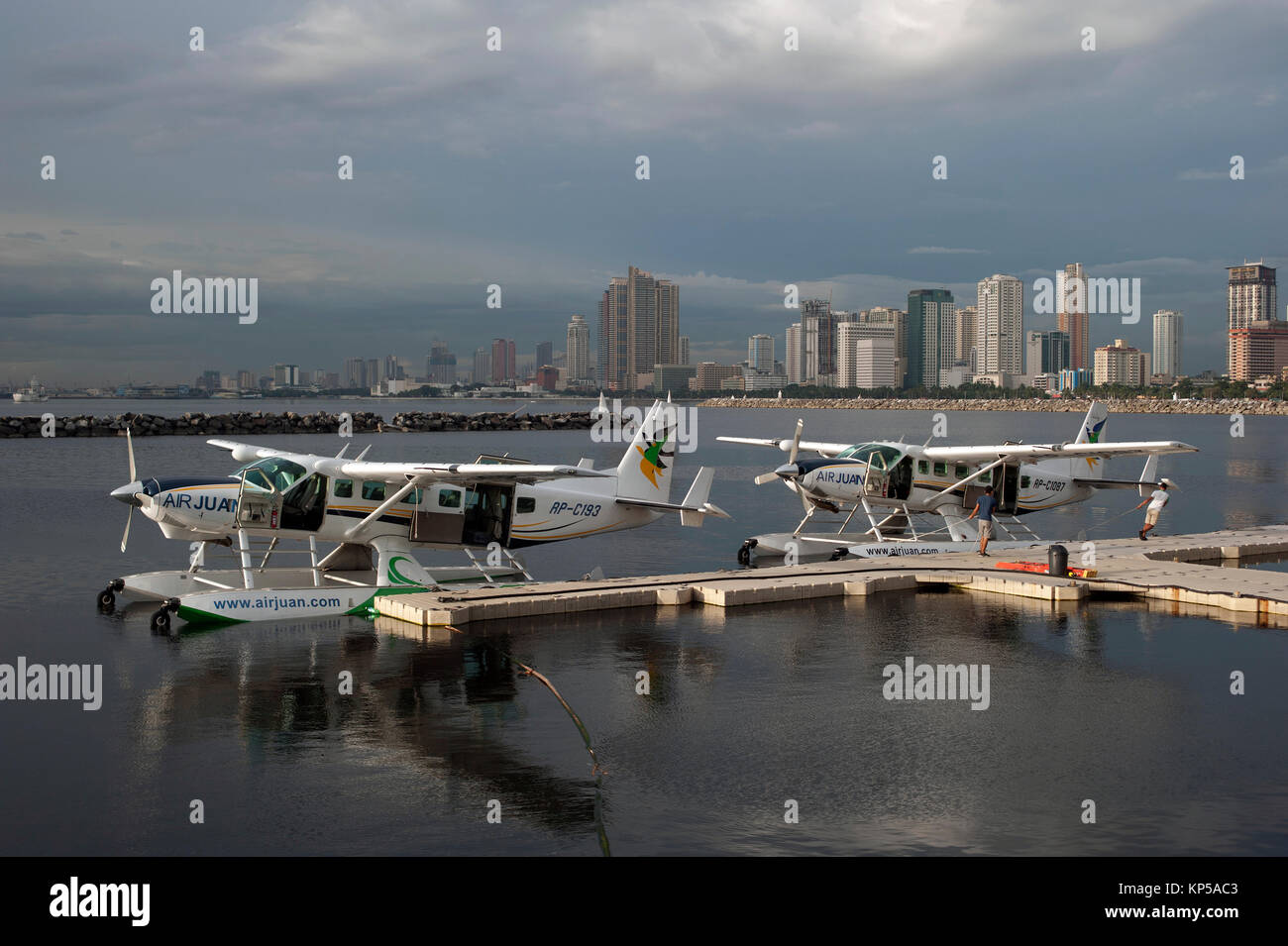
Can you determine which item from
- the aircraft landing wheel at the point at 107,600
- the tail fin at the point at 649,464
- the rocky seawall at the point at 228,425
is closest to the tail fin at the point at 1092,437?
the tail fin at the point at 649,464

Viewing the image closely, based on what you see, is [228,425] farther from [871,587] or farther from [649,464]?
[871,587]

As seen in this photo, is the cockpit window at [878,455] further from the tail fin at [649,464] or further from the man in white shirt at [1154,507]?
the man in white shirt at [1154,507]

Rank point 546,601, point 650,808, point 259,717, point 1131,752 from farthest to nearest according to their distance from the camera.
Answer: point 546,601, point 259,717, point 1131,752, point 650,808

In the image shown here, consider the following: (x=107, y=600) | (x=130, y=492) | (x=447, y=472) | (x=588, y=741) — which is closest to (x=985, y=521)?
(x=447, y=472)

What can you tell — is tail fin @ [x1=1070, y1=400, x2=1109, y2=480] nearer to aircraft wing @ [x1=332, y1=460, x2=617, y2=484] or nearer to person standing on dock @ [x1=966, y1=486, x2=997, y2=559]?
person standing on dock @ [x1=966, y1=486, x2=997, y2=559]

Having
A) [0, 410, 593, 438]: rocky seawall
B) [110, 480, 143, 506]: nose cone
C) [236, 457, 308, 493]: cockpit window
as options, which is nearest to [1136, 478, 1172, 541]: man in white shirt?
[236, 457, 308, 493]: cockpit window
